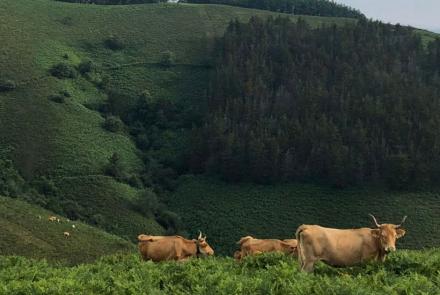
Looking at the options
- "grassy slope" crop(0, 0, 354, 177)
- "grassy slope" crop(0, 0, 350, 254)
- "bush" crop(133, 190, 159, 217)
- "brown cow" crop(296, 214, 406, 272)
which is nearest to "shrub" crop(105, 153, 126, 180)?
"grassy slope" crop(0, 0, 350, 254)

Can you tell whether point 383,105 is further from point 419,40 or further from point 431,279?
point 431,279

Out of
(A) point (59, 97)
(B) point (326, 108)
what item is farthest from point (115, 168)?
(B) point (326, 108)

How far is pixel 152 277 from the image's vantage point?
18422 mm

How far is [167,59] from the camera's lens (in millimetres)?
127562

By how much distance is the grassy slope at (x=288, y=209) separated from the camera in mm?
76625

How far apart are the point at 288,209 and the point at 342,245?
6295 cm

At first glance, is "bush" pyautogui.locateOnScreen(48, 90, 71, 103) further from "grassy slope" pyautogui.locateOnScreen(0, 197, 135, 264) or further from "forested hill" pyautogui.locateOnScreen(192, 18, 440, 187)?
"grassy slope" pyautogui.locateOnScreen(0, 197, 135, 264)

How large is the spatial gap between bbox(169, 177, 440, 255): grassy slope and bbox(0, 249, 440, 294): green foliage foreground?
2115 inches

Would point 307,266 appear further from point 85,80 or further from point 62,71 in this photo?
point 85,80

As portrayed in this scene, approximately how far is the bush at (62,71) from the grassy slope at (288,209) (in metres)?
36.9

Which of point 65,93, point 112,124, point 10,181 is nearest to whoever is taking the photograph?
point 10,181

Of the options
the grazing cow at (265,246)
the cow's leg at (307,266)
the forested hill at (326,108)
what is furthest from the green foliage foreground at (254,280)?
the forested hill at (326,108)

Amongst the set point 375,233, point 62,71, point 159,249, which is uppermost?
point 375,233

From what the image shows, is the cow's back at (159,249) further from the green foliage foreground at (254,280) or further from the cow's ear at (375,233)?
the cow's ear at (375,233)
